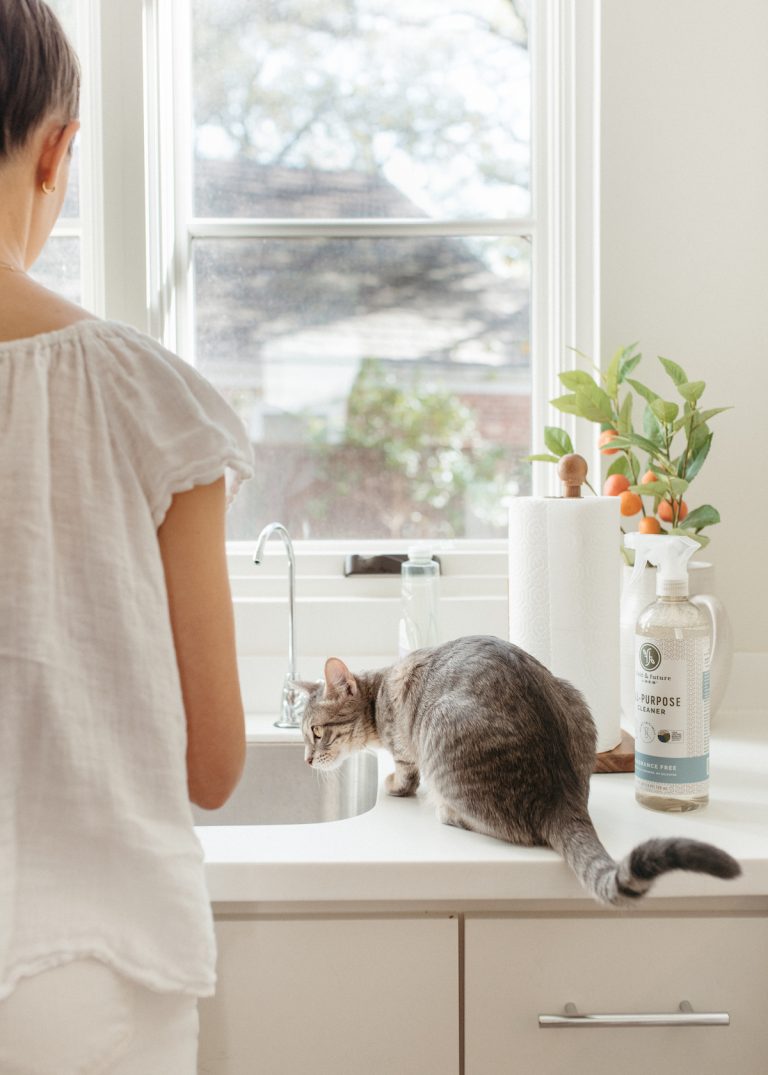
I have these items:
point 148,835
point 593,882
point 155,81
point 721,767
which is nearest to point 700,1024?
point 593,882

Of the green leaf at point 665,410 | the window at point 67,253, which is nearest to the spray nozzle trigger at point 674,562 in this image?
the green leaf at point 665,410

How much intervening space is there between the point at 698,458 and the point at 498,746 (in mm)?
664

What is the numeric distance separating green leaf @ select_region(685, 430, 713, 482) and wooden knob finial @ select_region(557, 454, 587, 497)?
0.82 ft

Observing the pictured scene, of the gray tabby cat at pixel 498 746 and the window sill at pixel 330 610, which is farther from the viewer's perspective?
the window sill at pixel 330 610

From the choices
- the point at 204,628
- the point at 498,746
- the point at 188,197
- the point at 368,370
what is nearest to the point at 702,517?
the point at 498,746

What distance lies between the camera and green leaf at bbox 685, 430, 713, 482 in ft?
4.99

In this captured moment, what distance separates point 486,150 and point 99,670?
60.9 inches

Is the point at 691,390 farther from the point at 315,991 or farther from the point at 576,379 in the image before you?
the point at 315,991

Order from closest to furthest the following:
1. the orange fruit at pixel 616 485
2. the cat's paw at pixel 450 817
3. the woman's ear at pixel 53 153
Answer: the woman's ear at pixel 53 153
the cat's paw at pixel 450 817
the orange fruit at pixel 616 485

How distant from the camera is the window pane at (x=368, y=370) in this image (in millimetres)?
1912

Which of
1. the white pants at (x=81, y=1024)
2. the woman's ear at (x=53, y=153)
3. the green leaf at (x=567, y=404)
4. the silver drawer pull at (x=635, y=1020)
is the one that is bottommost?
the silver drawer pull at (x=635, y=1020)

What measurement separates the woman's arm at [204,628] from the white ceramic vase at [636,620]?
866 millimetres

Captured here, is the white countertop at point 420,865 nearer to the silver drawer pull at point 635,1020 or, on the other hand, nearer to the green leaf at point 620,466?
the silver drawer pull at point 635,1020

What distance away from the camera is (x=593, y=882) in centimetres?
96
